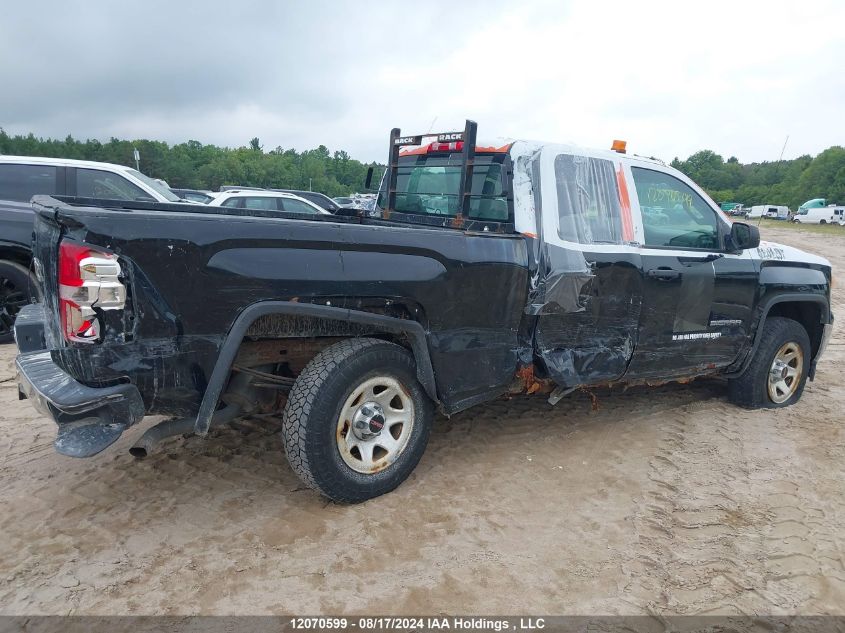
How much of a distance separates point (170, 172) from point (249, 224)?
63800 mm

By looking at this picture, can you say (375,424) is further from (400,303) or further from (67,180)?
(67,180)

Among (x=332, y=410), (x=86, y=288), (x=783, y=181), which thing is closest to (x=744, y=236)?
(x=332, y=410)

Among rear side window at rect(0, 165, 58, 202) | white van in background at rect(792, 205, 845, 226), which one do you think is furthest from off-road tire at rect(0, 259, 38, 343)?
white van in background at rect(792, 205, 845, 226)

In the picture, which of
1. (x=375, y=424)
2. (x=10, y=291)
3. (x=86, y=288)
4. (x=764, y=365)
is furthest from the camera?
(x=10, y=291)

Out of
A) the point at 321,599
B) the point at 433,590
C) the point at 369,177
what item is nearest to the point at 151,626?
the point at 321,599

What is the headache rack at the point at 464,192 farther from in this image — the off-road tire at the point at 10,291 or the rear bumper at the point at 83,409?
the off-road tire at the point at 10,291

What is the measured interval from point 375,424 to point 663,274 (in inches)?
88.3

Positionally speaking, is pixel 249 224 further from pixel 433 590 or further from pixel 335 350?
pixel 433 590

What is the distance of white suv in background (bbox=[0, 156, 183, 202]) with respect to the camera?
6582 millimetres

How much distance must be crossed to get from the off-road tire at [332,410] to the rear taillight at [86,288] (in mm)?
934

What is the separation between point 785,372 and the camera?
5.23 m

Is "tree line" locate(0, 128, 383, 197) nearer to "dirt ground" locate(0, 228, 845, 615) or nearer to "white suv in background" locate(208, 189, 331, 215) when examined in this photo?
"white suv in background" locate(208, 189, 331, 215)

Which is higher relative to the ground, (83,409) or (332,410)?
(83,409)

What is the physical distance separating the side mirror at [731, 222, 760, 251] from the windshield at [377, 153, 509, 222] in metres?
1.91
